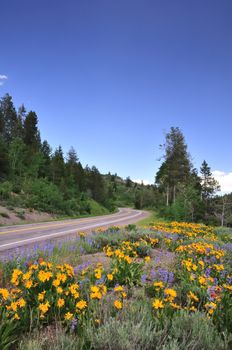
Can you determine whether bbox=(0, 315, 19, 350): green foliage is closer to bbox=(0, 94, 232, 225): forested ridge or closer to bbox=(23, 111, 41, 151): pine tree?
bbox=(0, 94, 232, 225): forested ridge

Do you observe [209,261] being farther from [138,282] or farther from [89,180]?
[89,180]

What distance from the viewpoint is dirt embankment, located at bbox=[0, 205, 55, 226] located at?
2044 cm

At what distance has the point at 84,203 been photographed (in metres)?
42.8

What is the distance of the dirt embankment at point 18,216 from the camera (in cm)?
2044

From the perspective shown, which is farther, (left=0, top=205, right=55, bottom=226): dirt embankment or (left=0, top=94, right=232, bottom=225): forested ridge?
(left=0, top=94, right=232, bottom=225): forested ridge

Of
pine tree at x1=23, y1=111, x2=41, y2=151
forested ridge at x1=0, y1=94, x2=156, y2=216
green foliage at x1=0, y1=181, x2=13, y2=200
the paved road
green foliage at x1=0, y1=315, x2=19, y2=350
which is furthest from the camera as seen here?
pine tree at x1=23, y1=111, x2=41, y2=151

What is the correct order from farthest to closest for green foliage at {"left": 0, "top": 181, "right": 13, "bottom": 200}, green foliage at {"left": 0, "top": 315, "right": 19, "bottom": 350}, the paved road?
green foliage at {"left": 0, "top": 181, "right": 13, "bottom": 200} → the paved road → green foliage at {"left": 0, "top": 315, "right": 19, "bottom": 350}

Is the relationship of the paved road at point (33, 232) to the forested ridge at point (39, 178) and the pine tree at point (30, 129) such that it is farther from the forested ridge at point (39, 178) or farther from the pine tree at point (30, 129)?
the pine tree at point (30, 129)

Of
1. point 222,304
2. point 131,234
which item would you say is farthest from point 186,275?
point 131,234

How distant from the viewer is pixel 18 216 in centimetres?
2244

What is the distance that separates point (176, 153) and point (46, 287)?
4196cm

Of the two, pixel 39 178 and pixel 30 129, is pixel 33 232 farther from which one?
pixel 30 129

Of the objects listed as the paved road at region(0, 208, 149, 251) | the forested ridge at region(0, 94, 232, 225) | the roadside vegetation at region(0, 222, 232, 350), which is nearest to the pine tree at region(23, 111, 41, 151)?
the forested ridge at region(0, 94, 232, 225)

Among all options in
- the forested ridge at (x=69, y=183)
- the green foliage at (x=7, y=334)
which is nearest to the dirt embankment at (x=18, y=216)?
the forested ridge at (x=69, y=183)
